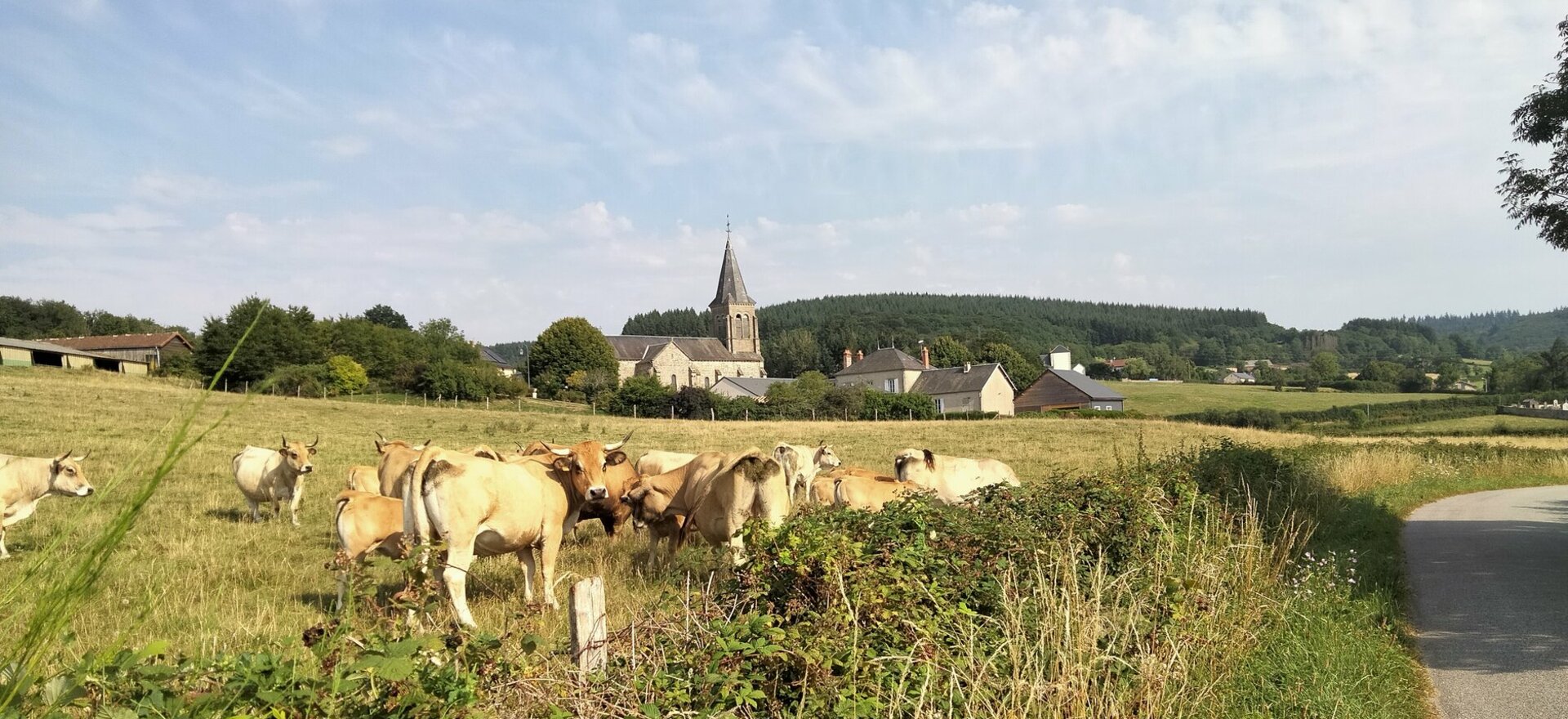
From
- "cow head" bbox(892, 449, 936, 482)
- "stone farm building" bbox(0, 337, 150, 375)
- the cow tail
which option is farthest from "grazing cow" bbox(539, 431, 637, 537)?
"stone farm building" bbox(0, 337, 150, 375)

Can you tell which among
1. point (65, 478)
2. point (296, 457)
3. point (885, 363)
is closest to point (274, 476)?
point (296, 457)

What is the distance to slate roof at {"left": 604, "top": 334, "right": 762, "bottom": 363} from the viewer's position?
119000 millimetres

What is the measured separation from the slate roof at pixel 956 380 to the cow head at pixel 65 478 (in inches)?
3172

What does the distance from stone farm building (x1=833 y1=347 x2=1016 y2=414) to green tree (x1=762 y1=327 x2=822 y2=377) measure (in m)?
36.2

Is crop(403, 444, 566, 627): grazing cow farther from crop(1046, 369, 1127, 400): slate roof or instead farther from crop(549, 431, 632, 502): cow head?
crop(1046, 369, 1127, 400): slate roof

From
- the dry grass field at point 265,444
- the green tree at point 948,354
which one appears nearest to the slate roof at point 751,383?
the green tree at point 948,354

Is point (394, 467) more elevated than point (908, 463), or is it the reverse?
point (394, 467)

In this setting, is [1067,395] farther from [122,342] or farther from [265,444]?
[122,342]

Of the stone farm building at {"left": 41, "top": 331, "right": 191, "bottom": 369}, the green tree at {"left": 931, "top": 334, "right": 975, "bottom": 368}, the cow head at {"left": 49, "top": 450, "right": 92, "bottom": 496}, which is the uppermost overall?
the stone farm building at {"left": 41, "top": 331, "right": 191, "bottom": 369}

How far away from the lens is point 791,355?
151 metres

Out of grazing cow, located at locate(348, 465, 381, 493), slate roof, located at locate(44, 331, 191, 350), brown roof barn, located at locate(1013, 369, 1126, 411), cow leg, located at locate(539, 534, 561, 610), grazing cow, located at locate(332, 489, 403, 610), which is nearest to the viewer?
cow leg, located at locate(539, 534, 561, 610)

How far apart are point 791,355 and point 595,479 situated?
5485 inches

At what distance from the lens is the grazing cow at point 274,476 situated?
50.4 ft

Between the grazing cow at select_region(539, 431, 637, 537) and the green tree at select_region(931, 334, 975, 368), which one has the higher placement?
the green tree at select_region(931, 334, 975, 368)
